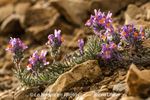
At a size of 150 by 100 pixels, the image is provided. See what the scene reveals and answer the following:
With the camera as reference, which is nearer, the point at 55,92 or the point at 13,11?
the point at 55,92

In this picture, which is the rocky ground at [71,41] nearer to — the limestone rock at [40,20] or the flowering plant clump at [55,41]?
the limestone rock at [40,20]

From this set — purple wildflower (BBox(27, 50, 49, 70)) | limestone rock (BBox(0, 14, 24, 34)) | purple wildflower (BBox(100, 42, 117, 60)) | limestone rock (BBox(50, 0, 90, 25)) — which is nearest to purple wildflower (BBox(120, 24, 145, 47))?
purple wildflower (BBox(100, 42, 117, 60))

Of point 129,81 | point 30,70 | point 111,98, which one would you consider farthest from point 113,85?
point 30,70

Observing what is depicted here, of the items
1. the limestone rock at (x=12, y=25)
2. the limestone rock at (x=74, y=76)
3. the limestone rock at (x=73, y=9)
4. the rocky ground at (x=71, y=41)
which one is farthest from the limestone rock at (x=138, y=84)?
the limestone rock at (x=12, y=25)

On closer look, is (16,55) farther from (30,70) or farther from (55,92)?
(55,92)

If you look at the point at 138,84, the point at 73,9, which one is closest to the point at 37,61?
the point at 138,84

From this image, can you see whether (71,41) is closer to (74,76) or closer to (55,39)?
(55,39)

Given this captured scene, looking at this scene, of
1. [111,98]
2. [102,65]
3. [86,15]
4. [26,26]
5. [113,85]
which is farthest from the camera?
[26,26]
